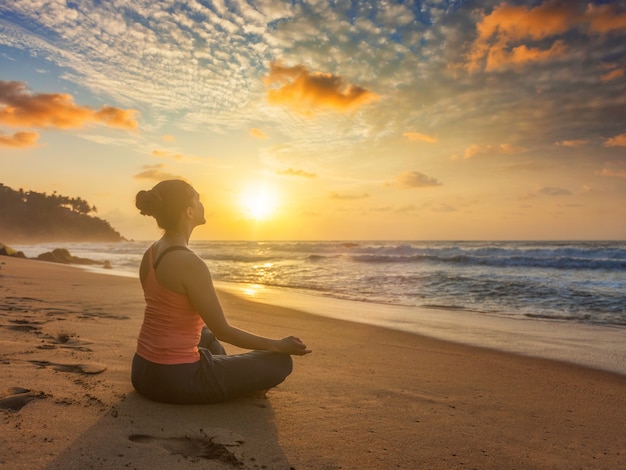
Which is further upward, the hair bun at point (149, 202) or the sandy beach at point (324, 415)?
the hair bun at point (149, 202)

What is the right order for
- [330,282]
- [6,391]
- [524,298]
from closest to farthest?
[6,391] → [524,298] → [330,282]

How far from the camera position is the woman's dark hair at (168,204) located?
3000 mm

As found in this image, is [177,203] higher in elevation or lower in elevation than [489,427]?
A: higher

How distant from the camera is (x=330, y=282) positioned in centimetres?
1670

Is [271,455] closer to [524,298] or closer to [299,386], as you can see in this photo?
[299,386]

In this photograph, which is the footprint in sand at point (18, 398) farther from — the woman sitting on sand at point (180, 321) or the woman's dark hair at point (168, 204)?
the woman's dark hair at point (168, 204)

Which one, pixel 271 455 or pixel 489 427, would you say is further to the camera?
pixel 489 427

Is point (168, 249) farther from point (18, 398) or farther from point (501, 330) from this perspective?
point (501, 330)

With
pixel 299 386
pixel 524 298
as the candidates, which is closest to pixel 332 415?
pixel 299 386

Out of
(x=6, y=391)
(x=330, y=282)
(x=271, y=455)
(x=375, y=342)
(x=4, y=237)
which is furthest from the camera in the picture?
(x=4, y=237)

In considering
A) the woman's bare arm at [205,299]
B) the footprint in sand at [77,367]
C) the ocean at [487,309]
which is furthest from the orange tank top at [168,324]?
the ocean at [487,309]

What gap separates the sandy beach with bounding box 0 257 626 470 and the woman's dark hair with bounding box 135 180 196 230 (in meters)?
1.31

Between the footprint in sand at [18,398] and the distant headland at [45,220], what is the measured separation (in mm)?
93221

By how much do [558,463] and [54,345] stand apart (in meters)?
4.59
